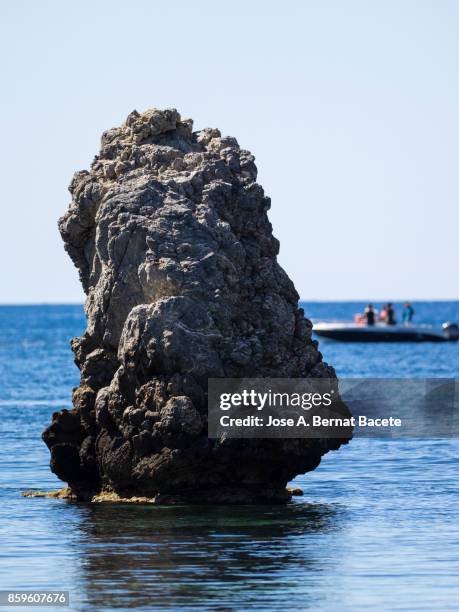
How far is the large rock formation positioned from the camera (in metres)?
24.2

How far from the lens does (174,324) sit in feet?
79.0

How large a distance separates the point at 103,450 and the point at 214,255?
3.58 metres

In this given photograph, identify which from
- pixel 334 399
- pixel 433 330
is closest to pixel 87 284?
pixel 334 399

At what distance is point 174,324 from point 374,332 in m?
61.2

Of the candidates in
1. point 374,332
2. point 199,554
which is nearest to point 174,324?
point 199,554

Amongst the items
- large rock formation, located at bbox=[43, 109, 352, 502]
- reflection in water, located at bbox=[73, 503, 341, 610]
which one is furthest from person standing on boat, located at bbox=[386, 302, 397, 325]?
reflection in water, located at bbox=[73, 503, 341, 610]

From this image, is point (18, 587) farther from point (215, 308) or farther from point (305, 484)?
point (305, 484)

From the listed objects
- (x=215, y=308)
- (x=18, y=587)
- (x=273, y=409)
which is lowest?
(x=18, y=587)

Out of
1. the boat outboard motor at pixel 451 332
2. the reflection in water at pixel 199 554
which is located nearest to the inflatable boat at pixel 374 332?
the boat outboard motor at pixel 451 332

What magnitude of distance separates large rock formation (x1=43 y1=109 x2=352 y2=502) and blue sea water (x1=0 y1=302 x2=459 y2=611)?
70 centimetres

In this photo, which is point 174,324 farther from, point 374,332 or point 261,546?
point 374,332

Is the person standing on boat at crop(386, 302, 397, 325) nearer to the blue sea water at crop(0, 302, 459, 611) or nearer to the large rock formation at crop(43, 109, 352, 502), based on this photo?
the blue sea water at crop(0, 302, 459, 611)

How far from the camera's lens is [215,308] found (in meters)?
24.6

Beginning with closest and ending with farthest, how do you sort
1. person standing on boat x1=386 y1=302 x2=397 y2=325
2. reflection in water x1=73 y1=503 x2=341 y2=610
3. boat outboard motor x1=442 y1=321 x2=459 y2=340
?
reflection in water x1=73 y1=503 x2=341 y2=610
person standing on boat x1=386 y1=302 x2=397 y2=325
boat outboard motor x1=442 y1=321 x2=459 y2=340
